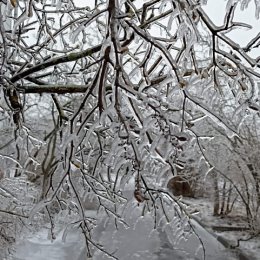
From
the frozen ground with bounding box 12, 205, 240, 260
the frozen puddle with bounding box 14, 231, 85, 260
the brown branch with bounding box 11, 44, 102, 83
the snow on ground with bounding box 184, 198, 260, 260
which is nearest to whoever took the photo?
the brown branch with bounding box 11, 44, 102, 83

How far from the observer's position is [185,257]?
400 inches

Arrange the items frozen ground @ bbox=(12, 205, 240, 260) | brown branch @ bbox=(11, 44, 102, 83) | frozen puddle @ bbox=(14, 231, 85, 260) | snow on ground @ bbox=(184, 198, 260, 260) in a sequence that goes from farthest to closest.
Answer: snow on ground @ bbox=(184, 198, 260, 260) → frozen ground @ bbox=(12, 205, 240, 260) → frozen puddle @ bbox=(14, 231, 85, 260) → brown branch @ bbox=(11, 44, 102, 83)

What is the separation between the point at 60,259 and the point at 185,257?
9.47ft

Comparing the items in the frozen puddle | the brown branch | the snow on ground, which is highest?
the brown branch

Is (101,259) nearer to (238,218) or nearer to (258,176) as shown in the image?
(258,176)

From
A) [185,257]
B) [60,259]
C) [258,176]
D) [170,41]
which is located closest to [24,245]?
[60,259]

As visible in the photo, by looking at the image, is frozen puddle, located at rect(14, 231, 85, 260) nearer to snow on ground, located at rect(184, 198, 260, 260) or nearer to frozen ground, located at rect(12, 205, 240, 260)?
frozen ground, located at rect(12, 205, 240, 260)

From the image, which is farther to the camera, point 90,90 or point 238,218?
point 238,218

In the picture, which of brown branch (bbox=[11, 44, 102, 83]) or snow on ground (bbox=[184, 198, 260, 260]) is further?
snow on ground (bbox=[184, 198, 260, 260])

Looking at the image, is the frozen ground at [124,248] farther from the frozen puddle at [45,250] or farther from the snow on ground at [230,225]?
the snow on ground at [230,225]

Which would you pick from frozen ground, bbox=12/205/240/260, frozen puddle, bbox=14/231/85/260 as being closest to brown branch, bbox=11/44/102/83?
frozen ground, bbox=12/205/240/260

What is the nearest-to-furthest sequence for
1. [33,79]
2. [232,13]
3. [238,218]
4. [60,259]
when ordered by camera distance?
[232,13] < [33,79] < [60,259] < [238,218]

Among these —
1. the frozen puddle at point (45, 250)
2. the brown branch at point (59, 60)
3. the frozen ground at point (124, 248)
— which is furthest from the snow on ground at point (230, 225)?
the brown branch at point (59, 60)

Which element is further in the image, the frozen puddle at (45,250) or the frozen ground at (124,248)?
the frozen ground at (124,248)
